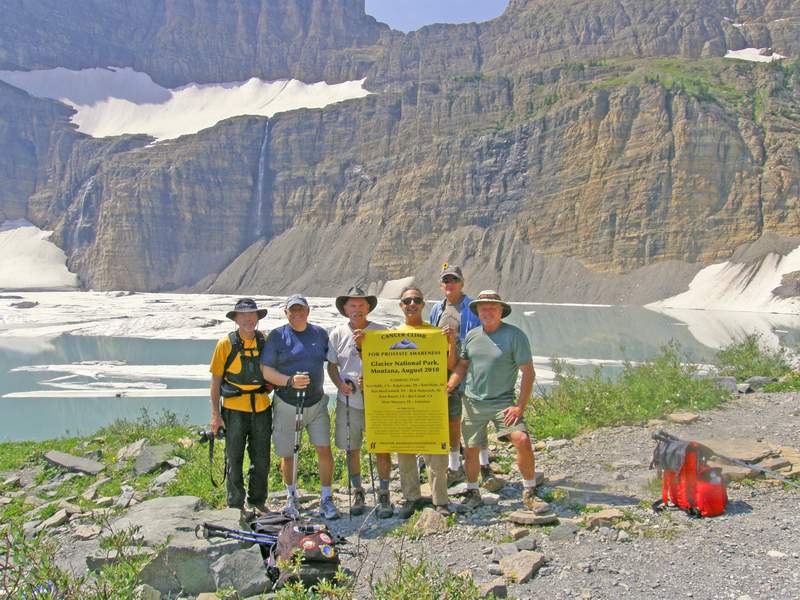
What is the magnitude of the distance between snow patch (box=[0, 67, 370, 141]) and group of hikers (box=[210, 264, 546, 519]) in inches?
5040

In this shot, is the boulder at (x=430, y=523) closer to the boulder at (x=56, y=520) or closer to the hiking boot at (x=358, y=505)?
the hiking boot at (x=358, y=505)

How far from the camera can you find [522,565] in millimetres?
4160

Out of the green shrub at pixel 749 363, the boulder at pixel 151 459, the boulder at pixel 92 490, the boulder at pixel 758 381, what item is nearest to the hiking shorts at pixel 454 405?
the boulder at pixel 92 490

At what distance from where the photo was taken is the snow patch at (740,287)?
44.0 m

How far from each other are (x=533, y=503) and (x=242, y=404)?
8.70 feet

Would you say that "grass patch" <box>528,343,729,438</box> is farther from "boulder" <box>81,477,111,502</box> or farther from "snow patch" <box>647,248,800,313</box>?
"snow patch" <box>647,248,800,313</box>

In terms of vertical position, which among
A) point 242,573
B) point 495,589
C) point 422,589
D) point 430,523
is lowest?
point 430,523

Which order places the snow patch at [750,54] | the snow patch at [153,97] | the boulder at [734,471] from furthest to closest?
1. the snow patch at [153,97]
2. the snow patch at [750,54]
3. the boulder at [734,471]

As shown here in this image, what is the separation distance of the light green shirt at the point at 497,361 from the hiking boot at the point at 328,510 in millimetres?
1579

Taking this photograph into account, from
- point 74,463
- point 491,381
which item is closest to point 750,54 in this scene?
point 491,381

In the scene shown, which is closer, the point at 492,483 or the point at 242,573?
the point at 242,573

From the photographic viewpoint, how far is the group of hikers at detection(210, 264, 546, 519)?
5371 mm

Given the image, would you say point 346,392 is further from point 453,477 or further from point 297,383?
point 453,477

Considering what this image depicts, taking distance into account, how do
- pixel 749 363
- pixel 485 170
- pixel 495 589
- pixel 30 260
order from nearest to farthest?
pixel 495 589, pixel 749 363, pixel 485 170, pixel 30 260
